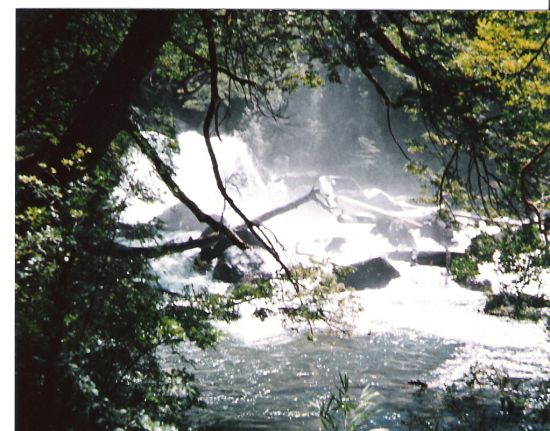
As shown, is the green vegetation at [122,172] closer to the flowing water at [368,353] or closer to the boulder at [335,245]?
the flowing water at [368,353]

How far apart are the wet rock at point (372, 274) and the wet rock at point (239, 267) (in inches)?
85.7

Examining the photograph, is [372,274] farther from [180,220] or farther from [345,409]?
[345,409]

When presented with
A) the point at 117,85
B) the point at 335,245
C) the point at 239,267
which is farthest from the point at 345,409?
the point at 335,245

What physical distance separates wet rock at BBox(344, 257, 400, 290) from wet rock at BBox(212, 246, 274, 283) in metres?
2.18

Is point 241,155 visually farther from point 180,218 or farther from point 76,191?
point 76,191

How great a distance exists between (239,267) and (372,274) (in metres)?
3.45

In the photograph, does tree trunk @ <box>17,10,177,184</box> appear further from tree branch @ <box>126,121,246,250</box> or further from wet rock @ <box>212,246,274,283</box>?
wet rock @ <box>212,246,274,283</box>

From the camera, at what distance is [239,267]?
10.1m

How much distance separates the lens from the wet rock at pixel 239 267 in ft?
32.6

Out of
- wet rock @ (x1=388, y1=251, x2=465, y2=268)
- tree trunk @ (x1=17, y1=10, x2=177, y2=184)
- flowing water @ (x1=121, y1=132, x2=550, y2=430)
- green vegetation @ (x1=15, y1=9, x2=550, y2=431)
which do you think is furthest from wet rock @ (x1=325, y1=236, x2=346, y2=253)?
tree trunk @ (x1=17, y1=10, x2=177, y2=184)

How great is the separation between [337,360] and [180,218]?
9.81 metres

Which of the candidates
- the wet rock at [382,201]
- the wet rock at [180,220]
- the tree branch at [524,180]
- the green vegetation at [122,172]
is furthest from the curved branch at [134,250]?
the wet rock at [382,201]

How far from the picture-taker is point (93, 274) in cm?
243
